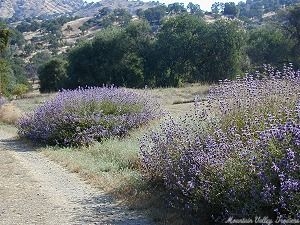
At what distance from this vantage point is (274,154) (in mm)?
4691

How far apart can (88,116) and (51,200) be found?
5291 millimetres

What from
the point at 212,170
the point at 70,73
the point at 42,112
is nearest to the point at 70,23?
the point at 70,73

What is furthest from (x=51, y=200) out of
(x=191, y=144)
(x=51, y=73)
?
(x=51, y=73)

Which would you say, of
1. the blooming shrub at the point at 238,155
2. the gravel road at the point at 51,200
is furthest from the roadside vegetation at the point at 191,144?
the gravel road at the point at 51,200

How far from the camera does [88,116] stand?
12219mm

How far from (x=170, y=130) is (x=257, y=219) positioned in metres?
2.55

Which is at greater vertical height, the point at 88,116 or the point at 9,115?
the point at 88,116

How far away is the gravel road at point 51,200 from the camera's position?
6156mm

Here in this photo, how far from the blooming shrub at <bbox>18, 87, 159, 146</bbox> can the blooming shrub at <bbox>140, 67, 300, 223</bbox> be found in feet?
15.5

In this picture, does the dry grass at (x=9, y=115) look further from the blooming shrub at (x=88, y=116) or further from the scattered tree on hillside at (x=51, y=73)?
the scattered tree on hillside at (x=51, y=73)

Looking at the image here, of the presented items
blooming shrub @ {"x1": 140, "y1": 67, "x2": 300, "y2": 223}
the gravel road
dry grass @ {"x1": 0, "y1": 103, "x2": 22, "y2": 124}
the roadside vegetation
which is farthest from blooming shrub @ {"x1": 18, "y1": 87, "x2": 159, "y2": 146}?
dry grass @ {"x1": 0, "y1": 103, "x2": 22, "y2": 124}

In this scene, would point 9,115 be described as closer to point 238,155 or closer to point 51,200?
point 51,200

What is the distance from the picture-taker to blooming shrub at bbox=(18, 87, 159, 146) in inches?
472

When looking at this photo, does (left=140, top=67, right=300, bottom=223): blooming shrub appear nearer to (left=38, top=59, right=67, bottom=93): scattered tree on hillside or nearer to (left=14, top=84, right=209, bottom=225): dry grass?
(left=14, top=84, right=209, bottom=225): dry grass
